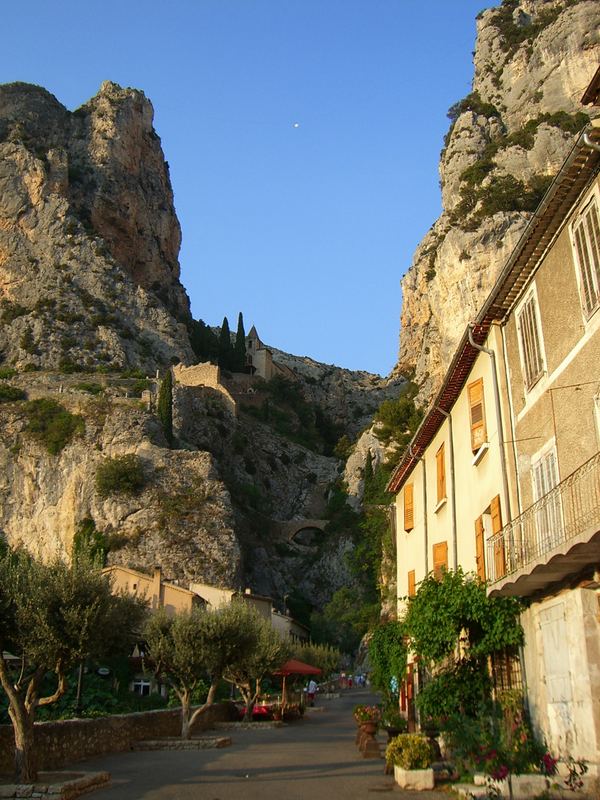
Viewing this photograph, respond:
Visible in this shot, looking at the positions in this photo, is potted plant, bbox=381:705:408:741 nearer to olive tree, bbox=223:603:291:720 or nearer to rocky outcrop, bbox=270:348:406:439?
olive tree, bbox=223:603:291:720

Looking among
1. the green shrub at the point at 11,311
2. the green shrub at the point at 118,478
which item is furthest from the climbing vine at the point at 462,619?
the green shrub at the point at 11,311

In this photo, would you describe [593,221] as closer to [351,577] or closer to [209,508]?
[209,508]

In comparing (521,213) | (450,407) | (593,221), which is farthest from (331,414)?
(593,221)

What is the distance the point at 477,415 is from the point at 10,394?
64841 mm

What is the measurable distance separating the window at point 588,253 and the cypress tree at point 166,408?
62604 millimetres

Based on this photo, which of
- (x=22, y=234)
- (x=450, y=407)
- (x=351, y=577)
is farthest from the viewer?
(x=22, y=234)

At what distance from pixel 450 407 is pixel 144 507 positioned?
158 ft

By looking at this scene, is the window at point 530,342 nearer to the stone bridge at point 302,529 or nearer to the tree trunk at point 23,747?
the tree trunk at point 23,747

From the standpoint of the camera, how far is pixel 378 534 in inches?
2084

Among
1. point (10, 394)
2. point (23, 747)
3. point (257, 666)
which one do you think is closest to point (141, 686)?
point (257, 666)

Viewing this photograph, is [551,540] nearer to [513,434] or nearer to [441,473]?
[513,434]

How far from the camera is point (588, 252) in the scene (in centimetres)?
1076

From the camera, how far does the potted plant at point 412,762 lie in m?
13.7

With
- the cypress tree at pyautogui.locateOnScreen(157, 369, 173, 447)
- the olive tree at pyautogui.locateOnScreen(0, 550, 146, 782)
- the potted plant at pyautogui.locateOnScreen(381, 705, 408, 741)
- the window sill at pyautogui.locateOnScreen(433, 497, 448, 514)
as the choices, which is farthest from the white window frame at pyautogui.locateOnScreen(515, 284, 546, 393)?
the cypress tree at pyautogui.locateOnScreen(157, 369, 173, 447)
